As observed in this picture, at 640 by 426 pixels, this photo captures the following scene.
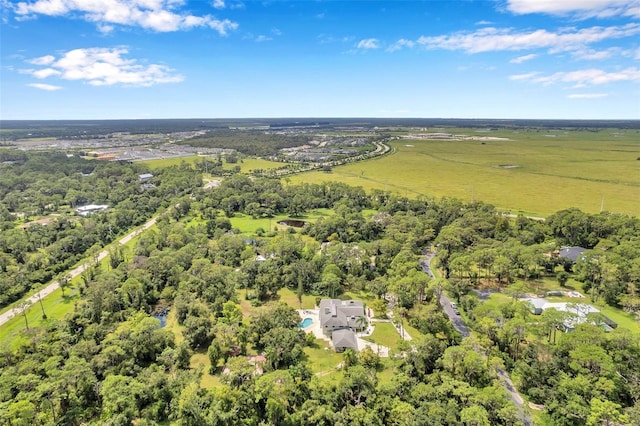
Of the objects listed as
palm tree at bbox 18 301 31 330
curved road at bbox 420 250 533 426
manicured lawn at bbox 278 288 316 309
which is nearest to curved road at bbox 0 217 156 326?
palm tree at bbox 18 301 31 330

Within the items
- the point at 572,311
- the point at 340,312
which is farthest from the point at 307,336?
the point at 572,311

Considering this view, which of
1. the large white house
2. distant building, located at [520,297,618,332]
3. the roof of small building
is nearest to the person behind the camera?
distant building, located at [520,297,618,332]

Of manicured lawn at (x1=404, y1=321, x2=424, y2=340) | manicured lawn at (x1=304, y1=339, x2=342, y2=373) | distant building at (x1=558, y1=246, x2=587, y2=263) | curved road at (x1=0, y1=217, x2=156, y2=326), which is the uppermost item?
distant building at (x1=558, y1=246, x2=587, y2=263)

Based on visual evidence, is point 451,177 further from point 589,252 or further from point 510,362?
point 510,362

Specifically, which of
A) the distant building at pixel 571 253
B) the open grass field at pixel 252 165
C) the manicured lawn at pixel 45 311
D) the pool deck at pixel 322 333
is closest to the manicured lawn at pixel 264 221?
the manicured lawn at pixel 45 311

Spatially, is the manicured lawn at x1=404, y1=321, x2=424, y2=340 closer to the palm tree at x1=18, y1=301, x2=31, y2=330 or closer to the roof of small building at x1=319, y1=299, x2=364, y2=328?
the roof of small building at x1=319, y1=299, x2=364, y2=328

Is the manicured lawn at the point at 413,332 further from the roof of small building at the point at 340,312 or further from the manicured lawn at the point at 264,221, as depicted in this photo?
the manicured lawn at the point at 264,221
